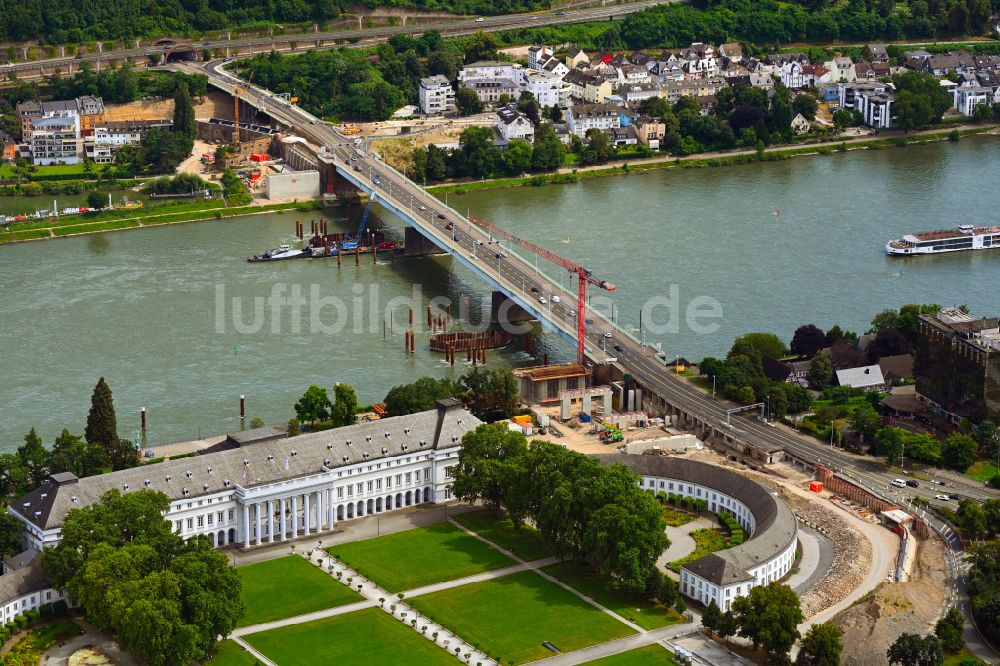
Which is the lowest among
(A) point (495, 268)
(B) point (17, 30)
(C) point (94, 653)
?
(C) point (94, 653)

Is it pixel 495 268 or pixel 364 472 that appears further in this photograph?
pixel 495 268

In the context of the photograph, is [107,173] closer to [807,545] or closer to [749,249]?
[749,249]

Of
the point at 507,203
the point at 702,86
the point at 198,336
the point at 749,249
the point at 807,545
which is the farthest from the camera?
the point at 702,86

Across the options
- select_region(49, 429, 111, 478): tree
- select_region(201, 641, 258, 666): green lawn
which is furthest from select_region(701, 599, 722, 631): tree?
select_region(49, 429, 111, 478): tree

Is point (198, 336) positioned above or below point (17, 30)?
below

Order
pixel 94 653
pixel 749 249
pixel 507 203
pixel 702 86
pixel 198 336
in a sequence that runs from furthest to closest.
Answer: pixel 702 86 → pixel 507 203 → pixel 749 249 → pixel 198 336 → pixel 94 653

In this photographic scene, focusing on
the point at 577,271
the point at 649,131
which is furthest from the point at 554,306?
the point at 649,131

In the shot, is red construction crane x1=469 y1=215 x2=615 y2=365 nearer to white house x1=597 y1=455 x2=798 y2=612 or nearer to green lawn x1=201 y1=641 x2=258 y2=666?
white house x1=597 y1=455 x2=798 y2=612

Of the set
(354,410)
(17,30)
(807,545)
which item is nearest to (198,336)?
(354,410)

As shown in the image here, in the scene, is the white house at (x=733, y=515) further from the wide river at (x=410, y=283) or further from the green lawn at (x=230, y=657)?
the wide river at (x=410, y=283)
